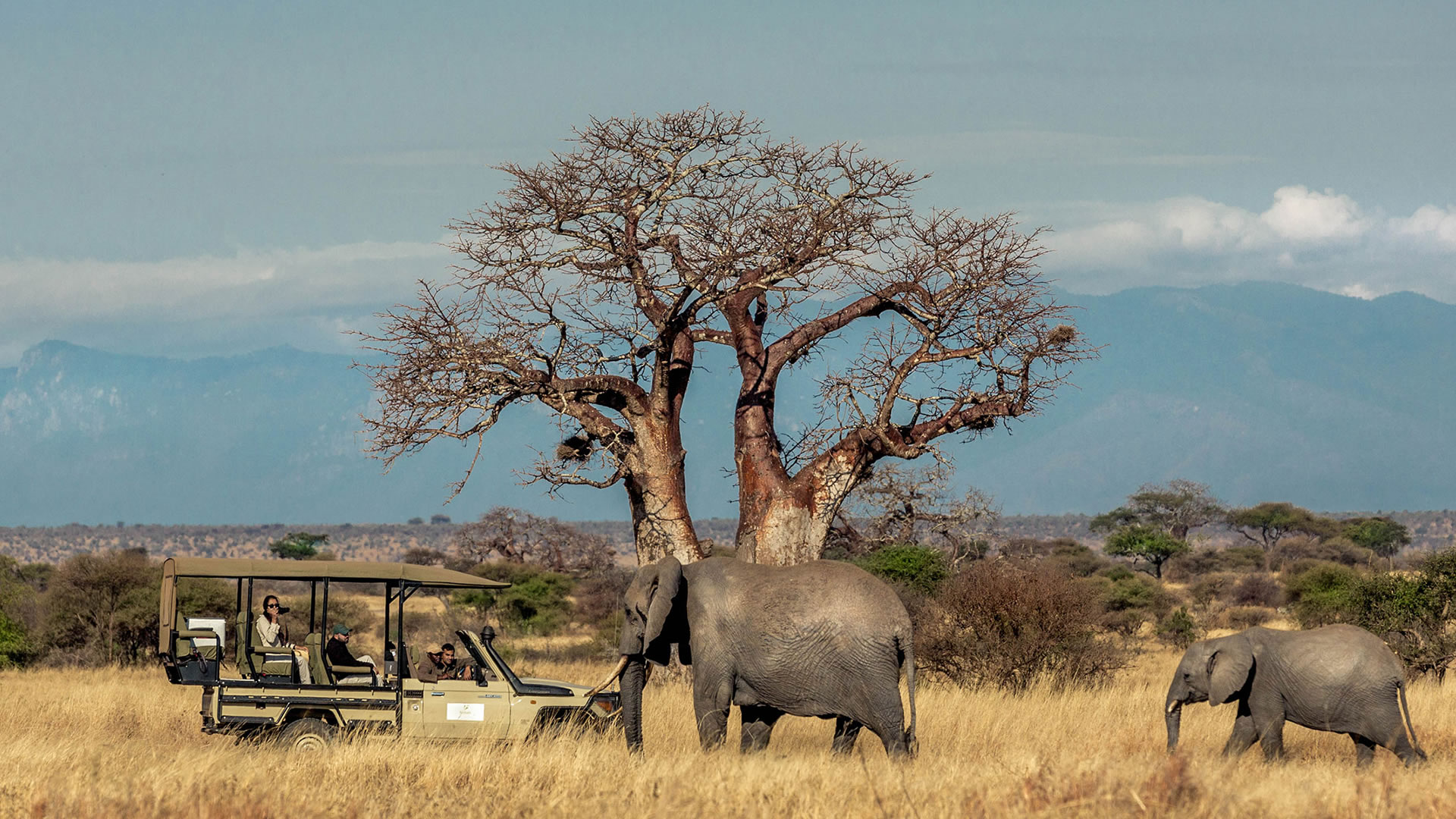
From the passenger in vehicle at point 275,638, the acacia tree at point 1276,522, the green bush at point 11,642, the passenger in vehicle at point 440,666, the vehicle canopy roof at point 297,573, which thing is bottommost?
the green bush at point 11,642

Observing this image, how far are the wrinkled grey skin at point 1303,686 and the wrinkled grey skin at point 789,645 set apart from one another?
2847 mm

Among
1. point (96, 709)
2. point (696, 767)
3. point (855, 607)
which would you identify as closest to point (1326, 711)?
point (855, 607)

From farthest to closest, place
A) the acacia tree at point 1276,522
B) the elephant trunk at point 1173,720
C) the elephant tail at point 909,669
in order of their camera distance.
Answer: the acacia tree at point 1276,522 < the elephant trunk at point 1173,720 < the elephant tail at point 909,669

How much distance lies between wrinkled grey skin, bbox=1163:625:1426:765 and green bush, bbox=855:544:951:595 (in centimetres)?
1594

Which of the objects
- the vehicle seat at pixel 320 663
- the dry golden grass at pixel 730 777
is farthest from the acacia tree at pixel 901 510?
the vehicle seat at pixel 320 663

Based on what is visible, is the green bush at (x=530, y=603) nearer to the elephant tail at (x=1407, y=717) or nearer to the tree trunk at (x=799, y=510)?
the tree trunk at (x=799, y=510)

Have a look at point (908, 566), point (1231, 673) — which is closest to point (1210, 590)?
point (908, 566)

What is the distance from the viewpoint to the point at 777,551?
→ 20281 millimetres

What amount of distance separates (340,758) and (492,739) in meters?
2.12

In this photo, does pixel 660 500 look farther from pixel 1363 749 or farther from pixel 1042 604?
pixel 1363 749

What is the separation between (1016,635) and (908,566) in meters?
9.97

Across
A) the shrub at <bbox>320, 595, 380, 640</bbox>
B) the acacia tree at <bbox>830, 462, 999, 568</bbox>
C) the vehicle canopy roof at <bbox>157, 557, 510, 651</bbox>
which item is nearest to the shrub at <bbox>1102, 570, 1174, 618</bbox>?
the acacia tree at <bbox>830, 462, 999, 568</bbox>

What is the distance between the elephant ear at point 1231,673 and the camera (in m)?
14.5

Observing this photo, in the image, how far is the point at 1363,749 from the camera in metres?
14.5
